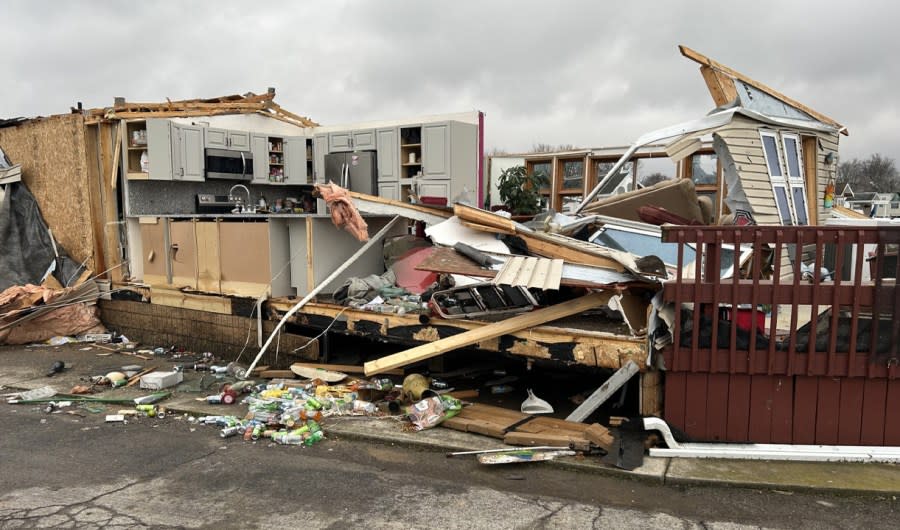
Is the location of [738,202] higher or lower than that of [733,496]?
higher

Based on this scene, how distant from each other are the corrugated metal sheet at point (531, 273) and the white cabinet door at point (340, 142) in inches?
300

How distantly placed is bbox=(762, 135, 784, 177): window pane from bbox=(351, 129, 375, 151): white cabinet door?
7126 millimetres

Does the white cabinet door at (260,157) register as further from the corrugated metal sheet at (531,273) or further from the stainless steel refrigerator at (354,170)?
the corrugated metal sheet at (531,273)

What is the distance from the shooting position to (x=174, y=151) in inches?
406

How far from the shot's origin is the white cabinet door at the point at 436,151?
37.2 ft

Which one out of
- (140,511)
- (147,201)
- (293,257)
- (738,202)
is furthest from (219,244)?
(738,202)

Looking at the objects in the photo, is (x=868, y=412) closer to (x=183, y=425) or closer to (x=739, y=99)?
(x=739, y=99)

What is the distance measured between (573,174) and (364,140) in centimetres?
700

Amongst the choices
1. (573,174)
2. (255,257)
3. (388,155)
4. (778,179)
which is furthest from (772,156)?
(573,174)

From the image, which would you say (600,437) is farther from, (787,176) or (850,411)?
(787,176)

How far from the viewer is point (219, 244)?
855cm

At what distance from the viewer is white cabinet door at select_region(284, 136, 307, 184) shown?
12617mm

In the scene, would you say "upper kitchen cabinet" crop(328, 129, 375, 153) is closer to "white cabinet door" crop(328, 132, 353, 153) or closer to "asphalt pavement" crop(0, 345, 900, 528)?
"white cabinet door" crop(328, 132, 353, 153)

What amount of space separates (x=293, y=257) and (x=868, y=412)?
6.30 m
